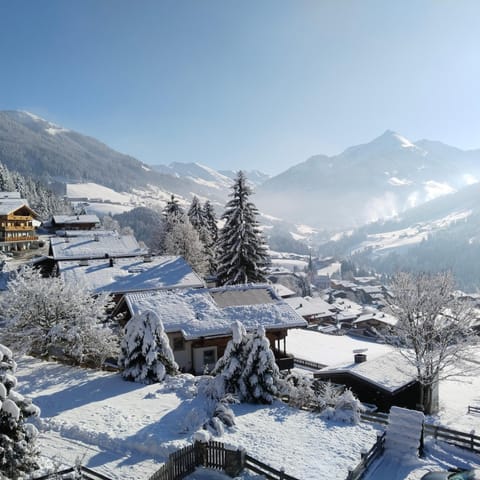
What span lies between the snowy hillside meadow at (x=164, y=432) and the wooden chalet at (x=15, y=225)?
6415 centimetres

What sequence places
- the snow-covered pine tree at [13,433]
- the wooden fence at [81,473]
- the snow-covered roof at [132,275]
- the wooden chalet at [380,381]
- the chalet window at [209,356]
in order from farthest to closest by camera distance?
the snow-covered roof at [132,275] < the wooden chalet at [380,381] < the chalet window at [209,356] < the wooden fence at [81,473] < the snow-covered pine tree at [13,433]

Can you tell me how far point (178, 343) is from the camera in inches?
1063

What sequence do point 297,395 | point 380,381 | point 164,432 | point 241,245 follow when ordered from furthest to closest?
point 241,245
point 380,381
point 297,395
point 164,432

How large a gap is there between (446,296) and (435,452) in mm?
17773

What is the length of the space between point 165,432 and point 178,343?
11575mm

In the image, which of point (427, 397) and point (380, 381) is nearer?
point (380, 381)

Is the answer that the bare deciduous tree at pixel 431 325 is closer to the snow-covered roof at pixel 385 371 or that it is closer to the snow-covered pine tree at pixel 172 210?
the snow-covered roof at pixel 385 371

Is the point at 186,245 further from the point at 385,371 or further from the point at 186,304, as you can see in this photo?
the point at 385,371

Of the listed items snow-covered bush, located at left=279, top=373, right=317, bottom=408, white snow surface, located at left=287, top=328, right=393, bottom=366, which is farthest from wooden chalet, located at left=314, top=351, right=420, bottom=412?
snow-covered bush, located at left=279, top=373, right=317, bottom=408

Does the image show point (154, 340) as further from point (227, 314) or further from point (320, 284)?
point (320, 284)

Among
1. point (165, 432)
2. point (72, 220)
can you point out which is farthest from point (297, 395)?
point (72, 220)

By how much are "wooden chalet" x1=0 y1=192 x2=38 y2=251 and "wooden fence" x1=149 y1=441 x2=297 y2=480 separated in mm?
72088

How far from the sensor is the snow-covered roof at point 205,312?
26.2m

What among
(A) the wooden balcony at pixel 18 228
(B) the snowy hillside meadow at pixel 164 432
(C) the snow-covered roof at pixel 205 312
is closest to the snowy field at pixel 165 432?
(B) the snowy hillside meadow at pixel 164 432
